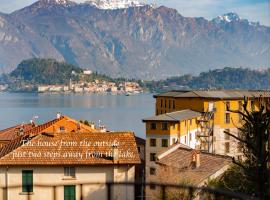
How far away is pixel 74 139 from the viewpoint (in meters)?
33.9

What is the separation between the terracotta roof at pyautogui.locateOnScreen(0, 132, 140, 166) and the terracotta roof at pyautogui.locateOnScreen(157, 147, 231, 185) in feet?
6.04

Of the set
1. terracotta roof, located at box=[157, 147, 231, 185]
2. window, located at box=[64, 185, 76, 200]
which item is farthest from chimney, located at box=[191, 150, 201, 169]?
window, located at box=[64, 185, 76, 200]

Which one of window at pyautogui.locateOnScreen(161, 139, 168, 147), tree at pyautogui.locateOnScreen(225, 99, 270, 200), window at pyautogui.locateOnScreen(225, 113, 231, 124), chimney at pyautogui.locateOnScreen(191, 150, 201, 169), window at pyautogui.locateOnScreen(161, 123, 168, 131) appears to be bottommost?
window at pyautogui.locateOnScreen(161, 139, 168, 147)

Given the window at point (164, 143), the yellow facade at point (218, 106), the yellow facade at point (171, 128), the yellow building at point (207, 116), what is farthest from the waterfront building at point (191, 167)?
the yellow facade at point (218, 106)

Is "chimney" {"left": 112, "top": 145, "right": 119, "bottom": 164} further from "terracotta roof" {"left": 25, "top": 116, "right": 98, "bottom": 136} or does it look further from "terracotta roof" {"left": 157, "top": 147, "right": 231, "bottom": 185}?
"terracotta roof" {"left": 25, "top": 116, "right": 98, "bottom": 136}

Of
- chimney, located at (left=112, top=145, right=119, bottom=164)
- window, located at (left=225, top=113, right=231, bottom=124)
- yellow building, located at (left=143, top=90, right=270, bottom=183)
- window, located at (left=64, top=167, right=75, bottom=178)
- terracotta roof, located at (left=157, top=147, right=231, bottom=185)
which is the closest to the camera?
terracotta roof, located at (left=157, top=147, right=231, bottom=185)

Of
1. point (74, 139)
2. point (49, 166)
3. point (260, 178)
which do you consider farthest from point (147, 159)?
point (260, 178)

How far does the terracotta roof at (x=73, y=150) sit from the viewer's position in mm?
31156

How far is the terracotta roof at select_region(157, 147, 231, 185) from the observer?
90.4ft

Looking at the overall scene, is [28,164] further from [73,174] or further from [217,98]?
[217,98]

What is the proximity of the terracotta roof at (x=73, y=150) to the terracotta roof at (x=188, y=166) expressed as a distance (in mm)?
1841

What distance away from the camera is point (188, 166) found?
30.3m

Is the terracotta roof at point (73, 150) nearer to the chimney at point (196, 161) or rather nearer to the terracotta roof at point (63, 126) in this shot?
the chimney at point (196, 161)

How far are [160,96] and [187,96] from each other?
6.27 meters
